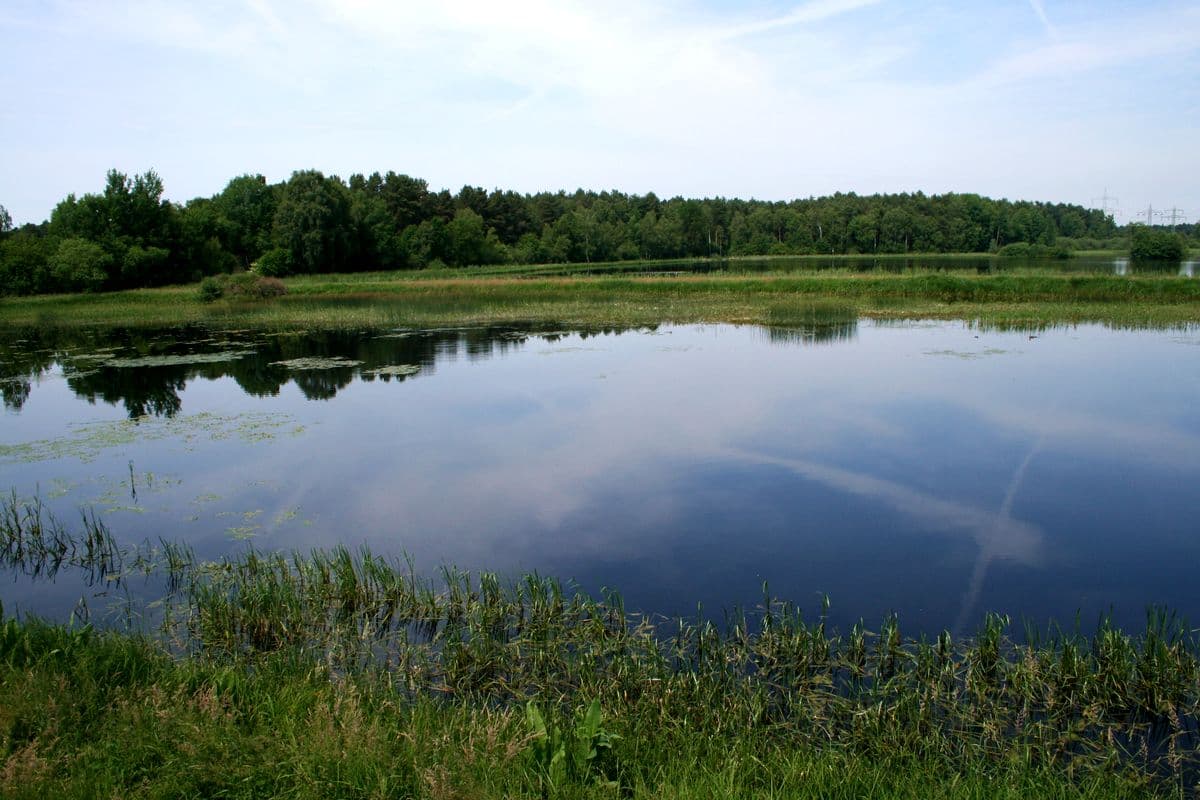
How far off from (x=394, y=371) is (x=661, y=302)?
21125mm

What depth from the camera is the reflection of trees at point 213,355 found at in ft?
63.6


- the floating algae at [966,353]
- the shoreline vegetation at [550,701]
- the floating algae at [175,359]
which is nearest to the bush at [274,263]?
the floating algae at [175,359]

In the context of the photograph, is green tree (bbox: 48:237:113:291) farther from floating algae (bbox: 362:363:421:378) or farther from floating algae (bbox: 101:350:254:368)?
floating algae (bbox: 362:363:421:378)

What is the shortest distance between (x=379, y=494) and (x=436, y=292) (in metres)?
38.8

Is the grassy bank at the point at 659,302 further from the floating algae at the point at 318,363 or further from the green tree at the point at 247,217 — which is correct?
the green tree at the point at 247,217

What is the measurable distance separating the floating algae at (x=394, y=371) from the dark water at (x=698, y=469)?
0.69ft

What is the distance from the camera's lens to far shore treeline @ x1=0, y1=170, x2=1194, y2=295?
50.9 metres

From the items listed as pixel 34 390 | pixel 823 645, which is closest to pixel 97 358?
pixel 34 390

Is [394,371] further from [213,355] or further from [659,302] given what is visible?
[659,302]

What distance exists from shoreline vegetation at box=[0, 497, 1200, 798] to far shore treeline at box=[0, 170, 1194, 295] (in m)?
50.4

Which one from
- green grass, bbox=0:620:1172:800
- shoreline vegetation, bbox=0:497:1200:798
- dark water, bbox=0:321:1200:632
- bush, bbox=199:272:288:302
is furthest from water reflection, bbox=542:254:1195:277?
green grass, bbox=0:620:1172:800

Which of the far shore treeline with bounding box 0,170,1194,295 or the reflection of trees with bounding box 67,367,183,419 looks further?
the far shore treeline with bounding box 0,170,1194,295

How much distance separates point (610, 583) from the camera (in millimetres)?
7793

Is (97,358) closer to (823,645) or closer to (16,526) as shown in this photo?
(16,526)
